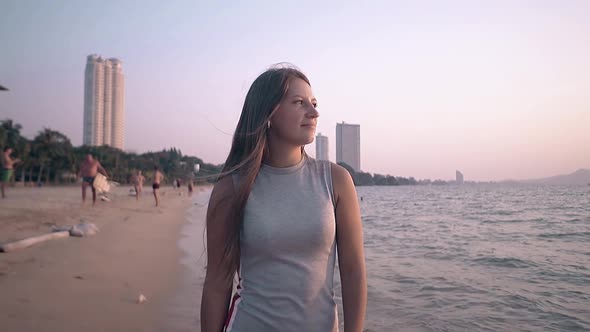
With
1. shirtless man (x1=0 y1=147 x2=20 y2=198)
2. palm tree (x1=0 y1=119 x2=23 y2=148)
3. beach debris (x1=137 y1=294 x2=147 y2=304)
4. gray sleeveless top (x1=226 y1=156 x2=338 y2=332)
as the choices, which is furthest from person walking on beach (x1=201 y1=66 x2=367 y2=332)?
palm tree (x1=0 y1=119 x2=23 y2=148)

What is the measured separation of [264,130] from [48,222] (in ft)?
27.5

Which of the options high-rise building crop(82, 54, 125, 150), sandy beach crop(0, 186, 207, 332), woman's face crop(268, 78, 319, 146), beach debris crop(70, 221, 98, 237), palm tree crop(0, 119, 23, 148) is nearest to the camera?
woman's face crop(268, 78, 319, 146)

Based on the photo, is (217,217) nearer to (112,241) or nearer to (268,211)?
(268,211)

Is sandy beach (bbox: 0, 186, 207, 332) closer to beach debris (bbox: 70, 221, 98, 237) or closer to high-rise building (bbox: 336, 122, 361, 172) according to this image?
beach debris (bbox: 70, 221, 98, 237)

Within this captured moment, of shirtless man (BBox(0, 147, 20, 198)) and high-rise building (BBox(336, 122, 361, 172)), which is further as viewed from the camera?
shirtless man (BBox(0, 147, 20, 198))

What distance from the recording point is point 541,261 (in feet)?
24.2

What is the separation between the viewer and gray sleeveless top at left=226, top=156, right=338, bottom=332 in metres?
1.51

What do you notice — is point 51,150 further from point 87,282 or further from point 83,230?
point 87,282

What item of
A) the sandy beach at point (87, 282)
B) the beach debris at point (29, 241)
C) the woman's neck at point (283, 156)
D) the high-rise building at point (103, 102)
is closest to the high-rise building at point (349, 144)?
the sandy beach at point (87, 282)

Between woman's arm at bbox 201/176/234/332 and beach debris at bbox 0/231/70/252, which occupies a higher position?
woman's arm at bbox 201/176/234/332

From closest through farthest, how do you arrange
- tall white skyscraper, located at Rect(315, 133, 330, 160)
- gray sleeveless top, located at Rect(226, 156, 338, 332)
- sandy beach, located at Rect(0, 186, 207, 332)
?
gray sleeveless top, located at Rect(226, 156, 338, 332) < sandy beach, located at Rect(0, 186, 207, 332) < tall white skyscraper, located at Rect(315, 133, 330, 160)

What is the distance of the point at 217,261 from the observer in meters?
1.64

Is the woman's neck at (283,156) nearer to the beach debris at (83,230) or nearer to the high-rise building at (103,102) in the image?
the beach debris at (83,230)

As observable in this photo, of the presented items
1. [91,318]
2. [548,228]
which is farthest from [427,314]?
[548,228]
